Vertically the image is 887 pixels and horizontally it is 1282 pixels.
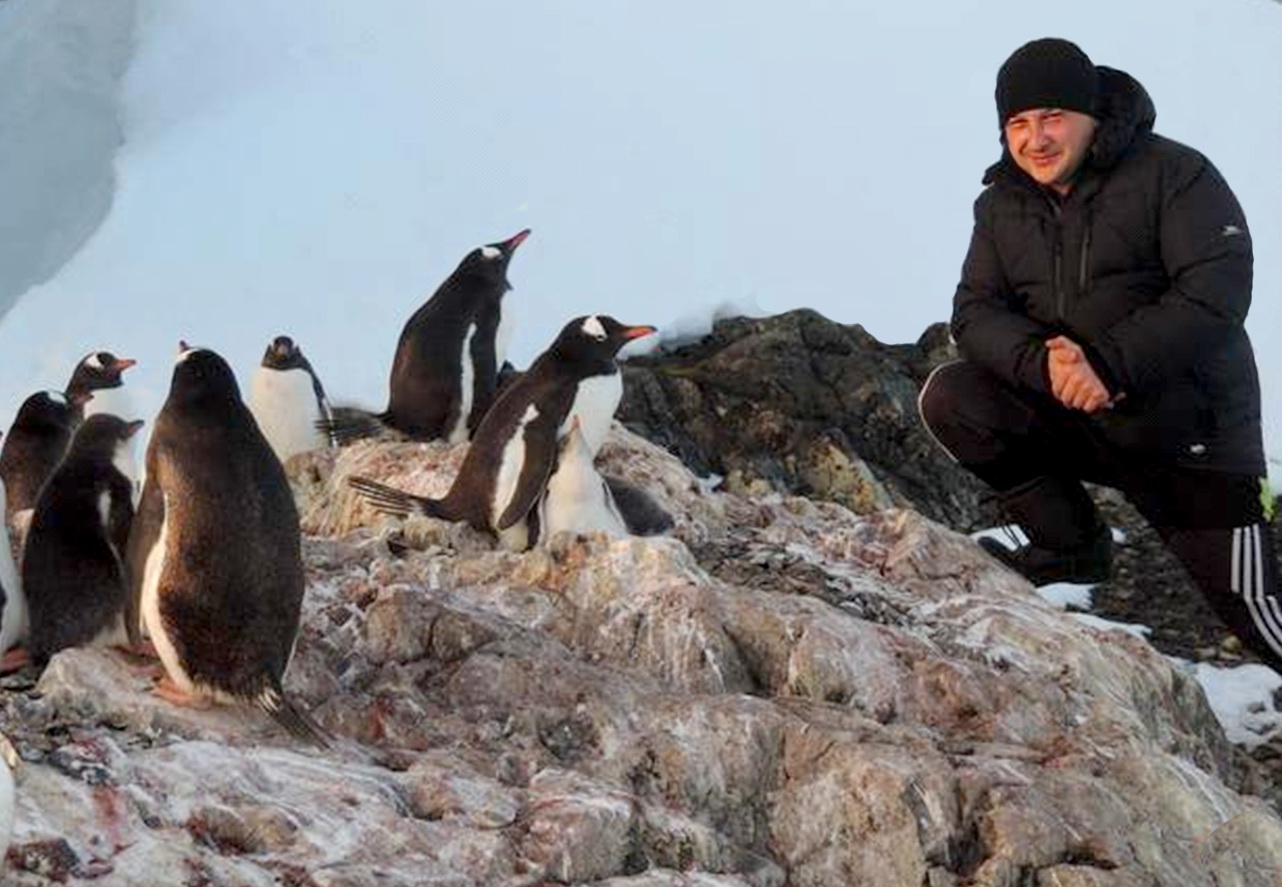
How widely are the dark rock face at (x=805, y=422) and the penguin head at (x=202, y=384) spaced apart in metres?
4.90

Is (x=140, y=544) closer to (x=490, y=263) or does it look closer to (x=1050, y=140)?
(x=1050, y=140)

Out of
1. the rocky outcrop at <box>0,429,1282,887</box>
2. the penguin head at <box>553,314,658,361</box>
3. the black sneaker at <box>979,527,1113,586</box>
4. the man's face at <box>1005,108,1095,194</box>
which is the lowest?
the rocky outcrop at <box>0,429,1282,887</box>

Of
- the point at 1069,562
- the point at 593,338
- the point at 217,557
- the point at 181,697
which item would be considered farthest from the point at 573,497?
the point at 181,697

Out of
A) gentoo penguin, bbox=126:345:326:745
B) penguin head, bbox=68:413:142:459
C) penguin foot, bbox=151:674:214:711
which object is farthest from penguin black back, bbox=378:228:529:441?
penguin foot, bbox=151:674:214:711

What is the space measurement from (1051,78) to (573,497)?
1933 millimetres

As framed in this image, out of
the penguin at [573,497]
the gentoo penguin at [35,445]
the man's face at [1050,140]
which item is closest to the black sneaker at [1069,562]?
the man's face at [1050,140]

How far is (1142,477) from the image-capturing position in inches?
178

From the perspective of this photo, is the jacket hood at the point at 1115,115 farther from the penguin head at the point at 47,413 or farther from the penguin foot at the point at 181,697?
the penguin head at the point at 47,413

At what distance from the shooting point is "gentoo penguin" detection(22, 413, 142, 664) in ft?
13.4

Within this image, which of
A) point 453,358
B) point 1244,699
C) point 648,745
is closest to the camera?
point 648,745

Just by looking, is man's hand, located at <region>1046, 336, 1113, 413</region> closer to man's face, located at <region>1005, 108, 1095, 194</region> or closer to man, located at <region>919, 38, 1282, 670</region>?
man, located at <region>919, 38, 1282, 670</region>

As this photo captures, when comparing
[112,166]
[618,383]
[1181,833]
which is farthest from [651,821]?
[112,166]

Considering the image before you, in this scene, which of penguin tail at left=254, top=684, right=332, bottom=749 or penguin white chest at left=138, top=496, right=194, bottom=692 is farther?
penguin white chest at left=138, top=496, right=194, bottom=692

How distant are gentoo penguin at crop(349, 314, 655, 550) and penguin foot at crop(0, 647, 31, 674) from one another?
1.73 m
